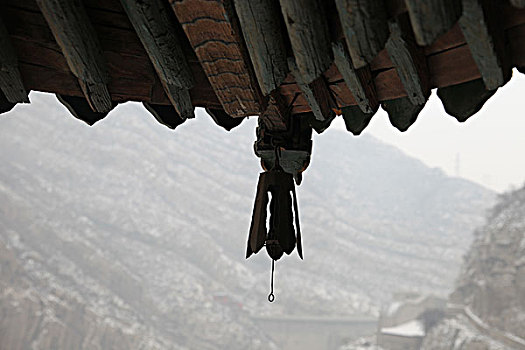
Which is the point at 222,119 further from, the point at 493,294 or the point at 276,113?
the point at 493,294

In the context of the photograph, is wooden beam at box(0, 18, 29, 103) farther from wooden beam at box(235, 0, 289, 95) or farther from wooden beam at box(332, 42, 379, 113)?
wooden beam at box(332, 42, 379, 113)

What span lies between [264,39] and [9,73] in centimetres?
51

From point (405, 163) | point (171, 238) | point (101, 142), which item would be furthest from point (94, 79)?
point (405, 163)

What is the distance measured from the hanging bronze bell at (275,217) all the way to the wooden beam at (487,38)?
677 millimetres

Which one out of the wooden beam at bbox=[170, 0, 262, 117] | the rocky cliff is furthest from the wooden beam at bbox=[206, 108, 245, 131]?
the rocky cliff

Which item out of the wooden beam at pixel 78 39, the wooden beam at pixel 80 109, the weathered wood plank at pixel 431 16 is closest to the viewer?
the weathered wood plank at pixel 431 16

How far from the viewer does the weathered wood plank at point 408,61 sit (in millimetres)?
770

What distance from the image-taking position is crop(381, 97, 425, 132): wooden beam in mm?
1119

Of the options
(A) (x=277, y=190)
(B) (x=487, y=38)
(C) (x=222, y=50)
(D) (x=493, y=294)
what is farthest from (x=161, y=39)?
(D) (x=493, y=294)

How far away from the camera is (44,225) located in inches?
1071

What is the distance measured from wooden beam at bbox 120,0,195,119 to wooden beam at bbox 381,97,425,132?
16.8 inches

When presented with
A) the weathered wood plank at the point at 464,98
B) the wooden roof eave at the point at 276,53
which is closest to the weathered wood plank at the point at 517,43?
the wooden roof eave at the point at 276,53

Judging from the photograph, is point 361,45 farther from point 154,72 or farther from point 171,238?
point 171,238

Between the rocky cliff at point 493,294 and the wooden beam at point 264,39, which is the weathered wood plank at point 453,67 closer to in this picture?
the wooden beam at point 264,39
